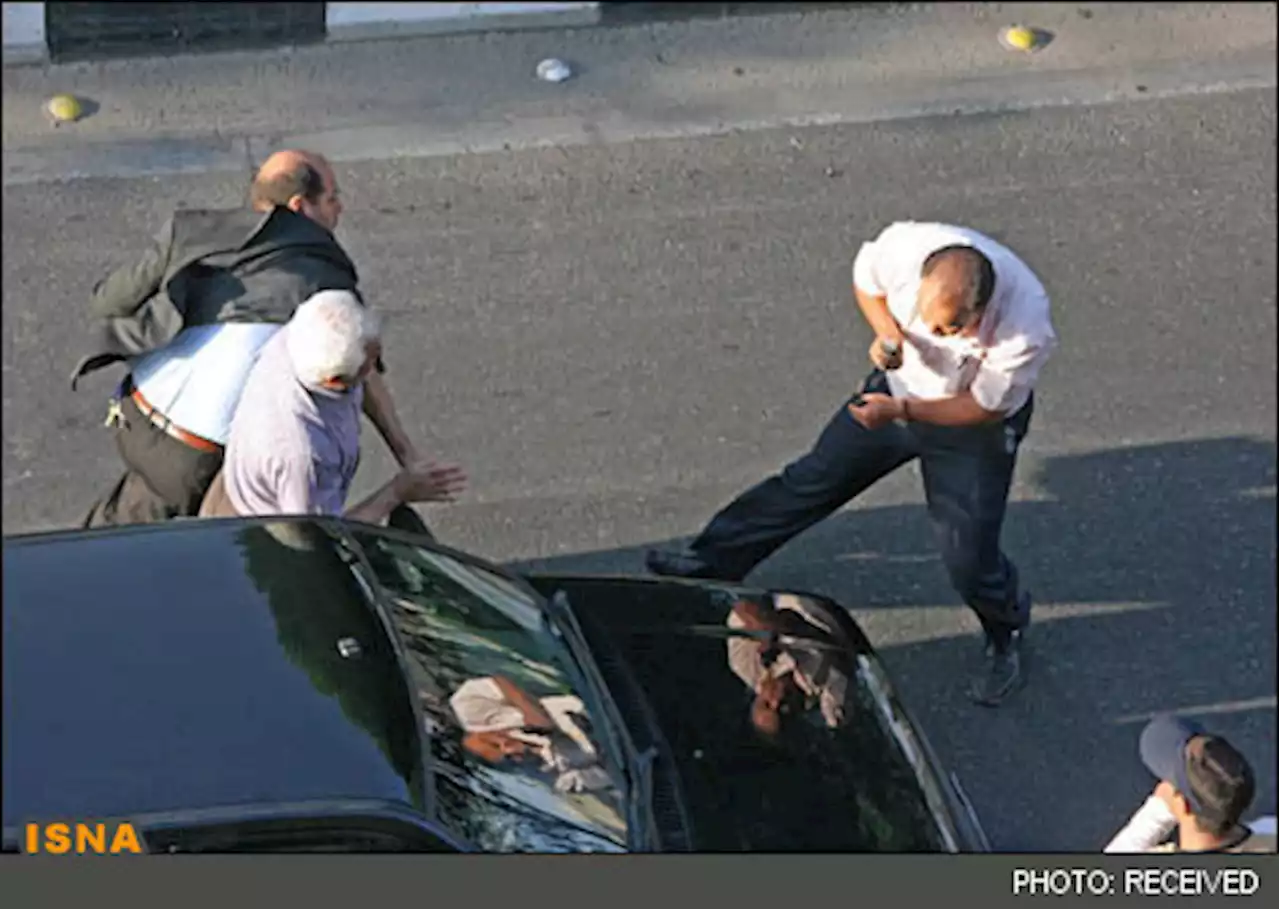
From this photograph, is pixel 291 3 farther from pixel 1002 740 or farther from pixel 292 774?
pixel 292 774

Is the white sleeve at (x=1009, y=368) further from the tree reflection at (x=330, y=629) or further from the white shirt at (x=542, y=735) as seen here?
the tree reflection at (x=330, y=629)

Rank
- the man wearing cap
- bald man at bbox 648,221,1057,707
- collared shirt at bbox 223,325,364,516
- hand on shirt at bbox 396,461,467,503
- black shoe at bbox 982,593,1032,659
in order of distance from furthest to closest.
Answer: black shoe at bbox 982,593,1032,659 → bald man at bbox 648,221,1057,707 → hand on shirt at bbox 396,461,467,503 → collared shirt at bbox 223,325,364,516 → the man wearing cap

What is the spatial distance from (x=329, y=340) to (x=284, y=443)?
0.97ft

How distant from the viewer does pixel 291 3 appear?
389 inches

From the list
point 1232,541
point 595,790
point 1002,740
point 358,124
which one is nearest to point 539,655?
point 595,790

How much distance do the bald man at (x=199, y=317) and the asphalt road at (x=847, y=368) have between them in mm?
1434

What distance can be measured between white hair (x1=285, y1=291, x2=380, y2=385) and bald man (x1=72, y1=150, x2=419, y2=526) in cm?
35

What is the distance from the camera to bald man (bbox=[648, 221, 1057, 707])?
243 inches

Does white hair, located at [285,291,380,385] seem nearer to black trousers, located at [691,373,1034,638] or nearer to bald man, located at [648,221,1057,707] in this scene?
bald man, located at [648,221,1057,707]

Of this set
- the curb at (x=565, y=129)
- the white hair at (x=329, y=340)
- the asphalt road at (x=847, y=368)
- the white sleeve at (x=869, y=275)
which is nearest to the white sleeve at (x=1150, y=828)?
the asphalt road at (x=847, y=368)

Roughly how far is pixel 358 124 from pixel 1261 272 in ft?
12.2

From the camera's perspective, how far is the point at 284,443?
18.6 feet

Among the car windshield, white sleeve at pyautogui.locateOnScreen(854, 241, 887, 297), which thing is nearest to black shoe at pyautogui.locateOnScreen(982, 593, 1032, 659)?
white sleeve at pyautogui.locateOnScreen(854, 241, 887, 297)

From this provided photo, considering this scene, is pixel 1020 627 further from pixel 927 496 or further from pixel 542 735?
pixel 542 735
